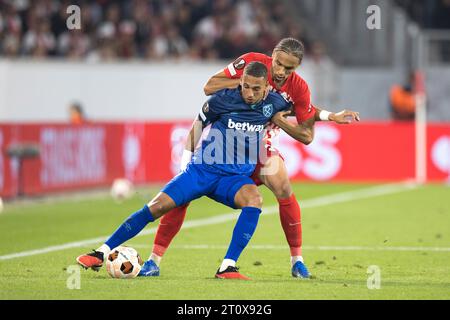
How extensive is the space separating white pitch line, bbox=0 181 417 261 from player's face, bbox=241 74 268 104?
3.46m

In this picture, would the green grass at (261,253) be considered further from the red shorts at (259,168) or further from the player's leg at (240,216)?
the red shorts at (259,168)

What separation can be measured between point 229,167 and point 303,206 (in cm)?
951

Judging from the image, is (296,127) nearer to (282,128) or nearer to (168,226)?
(282,128)

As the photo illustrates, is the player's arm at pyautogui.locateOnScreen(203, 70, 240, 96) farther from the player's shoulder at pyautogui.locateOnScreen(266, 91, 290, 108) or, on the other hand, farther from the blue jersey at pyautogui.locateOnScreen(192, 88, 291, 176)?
the player's shoulder at pyautogui.locateOnScreen(266, 91, 290, 108)

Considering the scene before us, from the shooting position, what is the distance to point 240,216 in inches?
409

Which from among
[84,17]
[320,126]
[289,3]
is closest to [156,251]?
[320,126]

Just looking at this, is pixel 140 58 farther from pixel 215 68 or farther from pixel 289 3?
pixel 289 3

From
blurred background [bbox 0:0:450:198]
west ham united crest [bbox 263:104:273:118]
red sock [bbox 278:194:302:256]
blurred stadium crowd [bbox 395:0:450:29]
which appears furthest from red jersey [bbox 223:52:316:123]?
blurred stadium crowd [bbox 395:0:450:29]

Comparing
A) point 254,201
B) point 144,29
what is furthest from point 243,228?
point 144,29

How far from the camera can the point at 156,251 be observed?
1080cm

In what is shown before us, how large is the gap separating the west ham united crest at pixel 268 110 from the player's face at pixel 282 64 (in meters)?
0.26

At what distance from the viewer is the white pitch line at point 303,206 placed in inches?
517

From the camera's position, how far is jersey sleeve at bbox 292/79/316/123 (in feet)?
35.3
